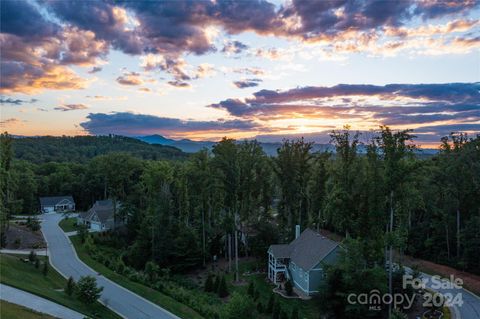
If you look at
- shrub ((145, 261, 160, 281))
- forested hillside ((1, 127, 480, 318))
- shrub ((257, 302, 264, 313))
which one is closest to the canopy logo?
forested hillside ((1, 127, 480, 318))

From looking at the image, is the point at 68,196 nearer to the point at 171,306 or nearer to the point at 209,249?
the point at 209,249

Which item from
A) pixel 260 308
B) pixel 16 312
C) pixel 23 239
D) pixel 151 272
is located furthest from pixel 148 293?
pixel 23 239

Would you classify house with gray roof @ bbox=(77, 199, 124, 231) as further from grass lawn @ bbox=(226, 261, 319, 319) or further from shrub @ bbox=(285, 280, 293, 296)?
shrub @ bbox=(285, 280, 293, 296)

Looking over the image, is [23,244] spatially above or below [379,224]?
below

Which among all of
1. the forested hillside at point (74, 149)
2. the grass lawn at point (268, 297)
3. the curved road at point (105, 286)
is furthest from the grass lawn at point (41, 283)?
the forested hillside at point (74, 149)

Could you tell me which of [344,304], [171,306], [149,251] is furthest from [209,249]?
[344,304]
